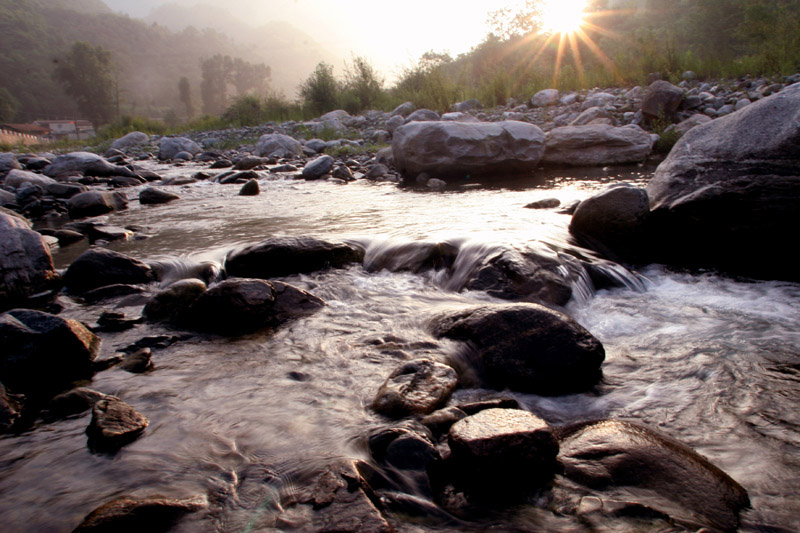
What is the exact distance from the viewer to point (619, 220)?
4082 millimetres

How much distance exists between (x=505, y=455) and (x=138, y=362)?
1.92m

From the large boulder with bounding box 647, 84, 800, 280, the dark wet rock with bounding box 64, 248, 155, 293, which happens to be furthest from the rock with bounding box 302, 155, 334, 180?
the large boulder with bounding box 647, 84, 800, 280

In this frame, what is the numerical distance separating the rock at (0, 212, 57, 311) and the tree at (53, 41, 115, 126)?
196ft

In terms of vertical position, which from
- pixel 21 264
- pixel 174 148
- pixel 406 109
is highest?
pixel 406 109

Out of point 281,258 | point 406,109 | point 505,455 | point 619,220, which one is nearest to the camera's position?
point 505,455

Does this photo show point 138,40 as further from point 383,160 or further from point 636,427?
point 636,427

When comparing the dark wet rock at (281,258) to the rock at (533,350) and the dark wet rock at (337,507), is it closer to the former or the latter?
the rock at (533,350)

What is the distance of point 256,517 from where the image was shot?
54.3 inches

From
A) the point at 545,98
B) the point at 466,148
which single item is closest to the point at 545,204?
the point at 466,148

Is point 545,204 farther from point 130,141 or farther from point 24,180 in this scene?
point 130,141

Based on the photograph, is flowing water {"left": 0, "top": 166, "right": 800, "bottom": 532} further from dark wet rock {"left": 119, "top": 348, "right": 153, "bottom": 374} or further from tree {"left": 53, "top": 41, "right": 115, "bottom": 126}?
tree {"left": 53, "top": 41, "right": 115, "bottom": 126}

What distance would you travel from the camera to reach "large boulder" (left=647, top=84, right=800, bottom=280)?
136 inches

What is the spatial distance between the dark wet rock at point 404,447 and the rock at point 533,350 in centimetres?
64

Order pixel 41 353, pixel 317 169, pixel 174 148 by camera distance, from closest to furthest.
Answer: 1. pixel 41 353
2. pixel 317 169
3. pixel 174 148
